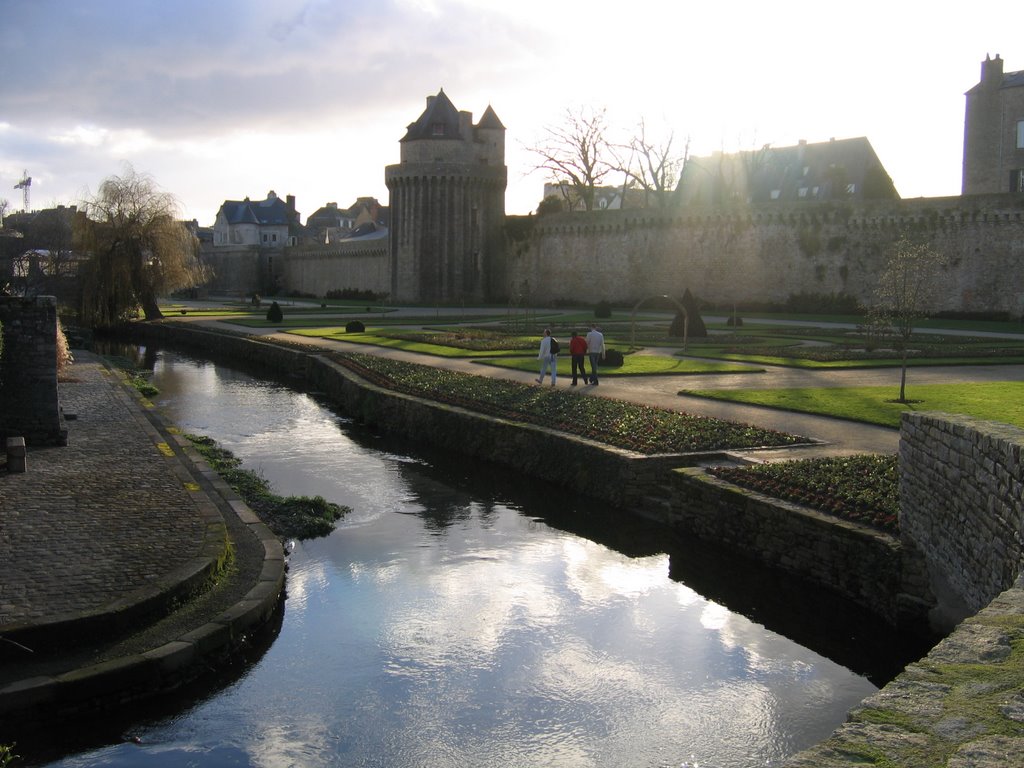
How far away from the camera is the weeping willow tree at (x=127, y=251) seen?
39812 millimetres

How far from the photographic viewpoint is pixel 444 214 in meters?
61.2

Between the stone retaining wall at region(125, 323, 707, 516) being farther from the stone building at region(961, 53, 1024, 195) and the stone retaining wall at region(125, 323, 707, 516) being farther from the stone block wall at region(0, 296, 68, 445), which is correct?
the stone building at region(961, 53, 1024, 195)

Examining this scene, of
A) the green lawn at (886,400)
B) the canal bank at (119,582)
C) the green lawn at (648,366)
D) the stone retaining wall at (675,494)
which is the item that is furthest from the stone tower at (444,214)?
the canal bank at (119,582)

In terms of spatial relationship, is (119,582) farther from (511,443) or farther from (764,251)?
(764,251)

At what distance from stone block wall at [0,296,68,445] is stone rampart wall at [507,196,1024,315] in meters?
28.2

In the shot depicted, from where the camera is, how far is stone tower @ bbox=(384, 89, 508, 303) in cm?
6109

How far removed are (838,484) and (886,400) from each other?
6947mm

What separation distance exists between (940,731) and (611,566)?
6.93m

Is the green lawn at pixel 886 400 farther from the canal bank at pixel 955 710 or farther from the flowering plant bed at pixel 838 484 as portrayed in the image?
the canal bank at pixel 955 710

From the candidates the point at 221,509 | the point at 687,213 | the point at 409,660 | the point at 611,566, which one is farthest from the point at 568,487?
the point at 687,213

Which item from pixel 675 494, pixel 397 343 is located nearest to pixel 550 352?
pixel 675 494

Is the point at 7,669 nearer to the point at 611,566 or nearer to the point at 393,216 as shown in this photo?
the point at 611,566

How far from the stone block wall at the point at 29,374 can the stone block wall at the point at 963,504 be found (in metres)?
10.5

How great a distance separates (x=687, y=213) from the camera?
5256 cm
